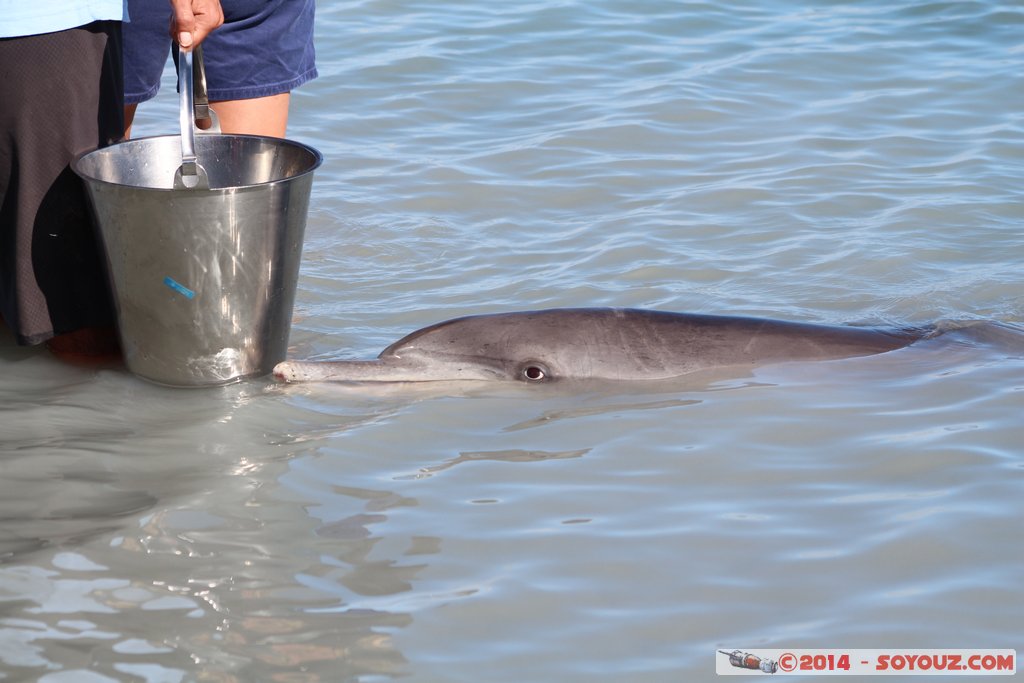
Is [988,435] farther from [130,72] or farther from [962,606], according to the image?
[130,72]

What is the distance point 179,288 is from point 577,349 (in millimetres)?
1390

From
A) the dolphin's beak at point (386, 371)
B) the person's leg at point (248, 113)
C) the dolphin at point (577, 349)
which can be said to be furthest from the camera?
the person's leg at point (248, 113)

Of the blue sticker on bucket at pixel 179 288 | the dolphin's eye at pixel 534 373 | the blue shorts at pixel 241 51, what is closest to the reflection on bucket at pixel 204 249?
the blue sticker on bucket at pixel 179 288

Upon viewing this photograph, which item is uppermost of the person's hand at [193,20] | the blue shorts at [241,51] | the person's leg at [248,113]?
the person's hand at [193,20]

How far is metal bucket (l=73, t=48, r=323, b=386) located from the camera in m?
4.02

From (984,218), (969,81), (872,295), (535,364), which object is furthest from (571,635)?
(969,81)

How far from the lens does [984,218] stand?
688 cm

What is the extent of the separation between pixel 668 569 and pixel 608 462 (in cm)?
70

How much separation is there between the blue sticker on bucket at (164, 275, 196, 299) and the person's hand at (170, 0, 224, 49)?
74cm

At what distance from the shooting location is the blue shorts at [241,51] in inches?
189

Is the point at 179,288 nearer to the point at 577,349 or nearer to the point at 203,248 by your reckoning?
the point at 203,248

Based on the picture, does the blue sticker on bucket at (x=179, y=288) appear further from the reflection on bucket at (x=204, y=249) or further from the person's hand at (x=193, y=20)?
the person's hand at (x=193, y=20)

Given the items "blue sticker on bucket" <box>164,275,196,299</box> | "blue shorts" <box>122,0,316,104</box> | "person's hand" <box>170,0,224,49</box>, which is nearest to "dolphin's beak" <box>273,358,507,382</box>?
"blue sticker on bucket" <box>164,275,196,299</box>

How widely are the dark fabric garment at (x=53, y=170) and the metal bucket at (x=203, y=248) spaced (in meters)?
0.16
